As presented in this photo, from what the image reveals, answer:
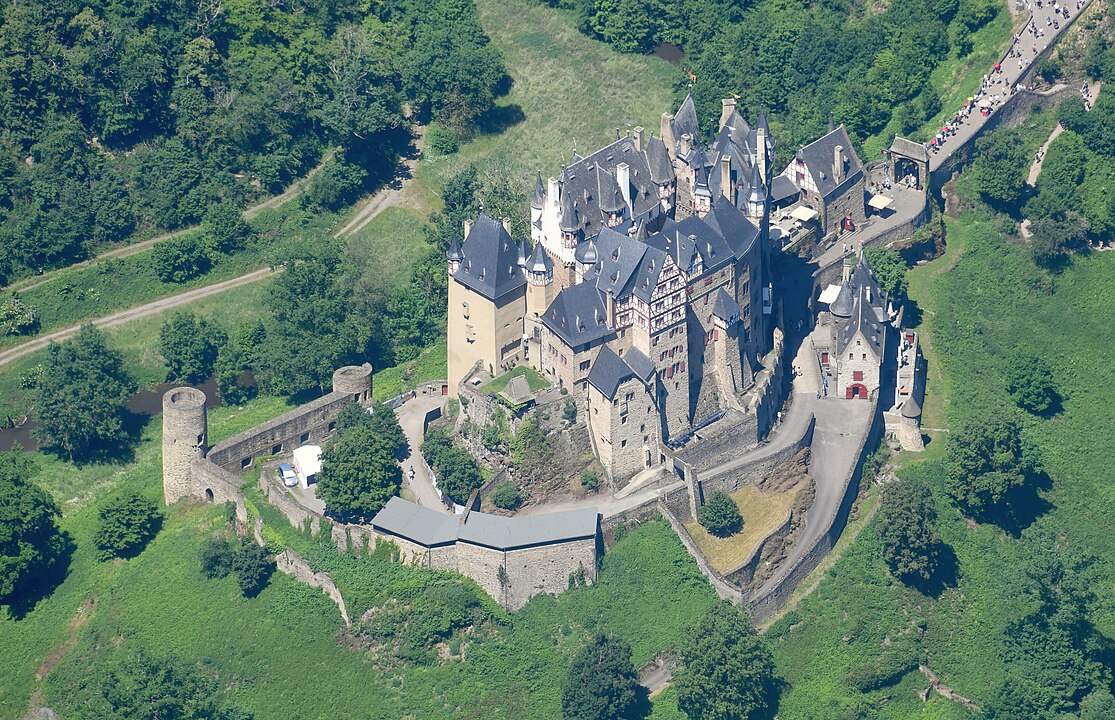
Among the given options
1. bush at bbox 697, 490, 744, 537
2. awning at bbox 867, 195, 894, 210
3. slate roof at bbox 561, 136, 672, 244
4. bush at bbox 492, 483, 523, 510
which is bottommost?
bush at bbox 697, 490, 744, 537

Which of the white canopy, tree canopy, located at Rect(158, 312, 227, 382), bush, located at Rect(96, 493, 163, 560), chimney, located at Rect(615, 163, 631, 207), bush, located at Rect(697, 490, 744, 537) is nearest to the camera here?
bush, located at Rect(697, 490, 744, 537)

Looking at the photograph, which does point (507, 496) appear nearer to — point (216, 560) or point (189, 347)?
point (216, 560)

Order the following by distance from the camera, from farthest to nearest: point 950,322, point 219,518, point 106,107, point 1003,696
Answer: point 106,107, point 950,322, point 219,518, point 1003,696

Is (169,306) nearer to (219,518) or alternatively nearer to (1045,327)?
(219,518)

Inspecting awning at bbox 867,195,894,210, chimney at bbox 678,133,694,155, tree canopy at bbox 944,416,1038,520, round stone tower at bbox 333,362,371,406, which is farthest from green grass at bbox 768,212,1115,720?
round stone tower at bbox 333,362,371,406

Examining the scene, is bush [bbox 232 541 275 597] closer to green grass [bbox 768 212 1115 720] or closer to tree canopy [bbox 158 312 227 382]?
tree canopy [bbox 158 312 227 382]

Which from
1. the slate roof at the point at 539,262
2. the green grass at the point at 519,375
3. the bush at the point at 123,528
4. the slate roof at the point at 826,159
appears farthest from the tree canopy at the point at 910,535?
the bush at the point at 123,528

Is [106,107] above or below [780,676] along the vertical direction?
above

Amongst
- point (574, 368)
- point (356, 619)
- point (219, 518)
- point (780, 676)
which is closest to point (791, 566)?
point (780, 676)
